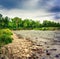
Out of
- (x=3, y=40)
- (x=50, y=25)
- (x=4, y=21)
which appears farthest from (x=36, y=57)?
(x=50, y=25)

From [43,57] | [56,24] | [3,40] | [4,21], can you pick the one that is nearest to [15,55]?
[43,57]

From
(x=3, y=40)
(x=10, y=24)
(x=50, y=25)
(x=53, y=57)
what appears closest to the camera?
(x=53, y=57)

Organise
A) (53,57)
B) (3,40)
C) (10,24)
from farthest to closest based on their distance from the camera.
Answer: (10,24) < (3,40) < (53,57)

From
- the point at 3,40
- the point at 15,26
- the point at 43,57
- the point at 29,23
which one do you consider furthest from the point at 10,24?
the point at 43,57

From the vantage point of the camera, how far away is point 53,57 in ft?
51.1

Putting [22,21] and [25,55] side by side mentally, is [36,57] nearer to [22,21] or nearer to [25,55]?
[25,55]

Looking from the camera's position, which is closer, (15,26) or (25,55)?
(25,55)

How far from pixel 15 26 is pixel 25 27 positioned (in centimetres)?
677

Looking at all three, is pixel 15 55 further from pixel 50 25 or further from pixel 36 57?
pixel 50 25

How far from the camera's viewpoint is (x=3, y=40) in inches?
902

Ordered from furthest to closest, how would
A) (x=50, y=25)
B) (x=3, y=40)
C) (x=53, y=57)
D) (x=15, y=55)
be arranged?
(x=50, y=25) < (x=3, y=40) < (x=15, y=55) < (x=53, y=57)

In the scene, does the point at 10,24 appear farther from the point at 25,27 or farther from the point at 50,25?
the point at 50,25

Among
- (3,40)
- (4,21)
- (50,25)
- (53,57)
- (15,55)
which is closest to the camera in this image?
(53,57)

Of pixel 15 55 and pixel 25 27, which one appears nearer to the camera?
pixel 15 55
